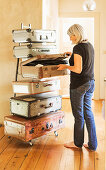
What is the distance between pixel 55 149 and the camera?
9.04ft

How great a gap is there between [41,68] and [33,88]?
315 mm

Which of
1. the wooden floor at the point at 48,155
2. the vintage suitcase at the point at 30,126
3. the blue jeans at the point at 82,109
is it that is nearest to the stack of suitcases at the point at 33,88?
the vintage suitcase at the point at 30,126

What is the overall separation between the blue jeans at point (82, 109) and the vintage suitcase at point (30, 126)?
0.43 metres

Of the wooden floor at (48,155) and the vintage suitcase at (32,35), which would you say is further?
the vintage suitcase at (32,35)

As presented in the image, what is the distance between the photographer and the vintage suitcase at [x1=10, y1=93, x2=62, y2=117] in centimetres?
279

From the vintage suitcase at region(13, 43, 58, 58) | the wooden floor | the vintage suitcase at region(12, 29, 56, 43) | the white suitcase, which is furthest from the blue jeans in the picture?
the vintage suitcase at region(12, 29, 56, 43)

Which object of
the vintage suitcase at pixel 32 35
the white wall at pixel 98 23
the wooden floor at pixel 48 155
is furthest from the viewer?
the white wall at pixel 98 23

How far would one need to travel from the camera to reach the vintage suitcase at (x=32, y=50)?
2859 mm

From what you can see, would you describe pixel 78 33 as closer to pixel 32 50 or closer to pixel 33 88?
pixel 32 50

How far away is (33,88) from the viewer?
280cm

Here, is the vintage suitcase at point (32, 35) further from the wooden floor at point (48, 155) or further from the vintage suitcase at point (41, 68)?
the wooden floor at point (48, 155)

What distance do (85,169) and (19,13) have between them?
2.25 m

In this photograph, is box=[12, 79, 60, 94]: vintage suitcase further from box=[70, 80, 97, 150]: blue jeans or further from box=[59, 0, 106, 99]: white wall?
box=[59, 0, 106, 99]: white wall

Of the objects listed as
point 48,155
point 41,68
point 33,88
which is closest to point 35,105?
point 33,88
